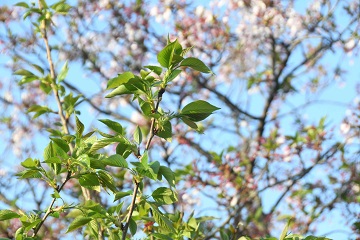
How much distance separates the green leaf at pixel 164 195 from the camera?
1.32 meters

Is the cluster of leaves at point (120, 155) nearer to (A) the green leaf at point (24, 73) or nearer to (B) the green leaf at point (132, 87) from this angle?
(B) the green leaf at point (132, 87)

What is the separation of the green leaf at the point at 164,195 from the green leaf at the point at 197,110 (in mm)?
166

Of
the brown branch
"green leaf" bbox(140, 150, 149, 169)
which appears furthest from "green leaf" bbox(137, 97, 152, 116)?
the brown branch

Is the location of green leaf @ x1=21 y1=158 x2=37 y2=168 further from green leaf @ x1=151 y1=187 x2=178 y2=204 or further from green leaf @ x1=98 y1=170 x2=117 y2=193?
green leaf @ x1=151 y1=187 x2=178 y2=204

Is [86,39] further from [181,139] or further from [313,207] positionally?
[313,207]

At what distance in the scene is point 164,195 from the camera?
134 cm

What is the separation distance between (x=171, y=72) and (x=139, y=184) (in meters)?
0.25

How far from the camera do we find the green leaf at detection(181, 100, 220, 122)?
129 centimetres

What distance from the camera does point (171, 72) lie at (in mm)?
1323

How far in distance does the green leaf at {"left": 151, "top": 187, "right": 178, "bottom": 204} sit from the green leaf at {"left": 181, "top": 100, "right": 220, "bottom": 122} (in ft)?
0.55

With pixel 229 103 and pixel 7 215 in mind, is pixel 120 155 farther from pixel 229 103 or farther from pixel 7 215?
pixel 229 103

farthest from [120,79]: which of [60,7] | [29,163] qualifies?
[60,7]

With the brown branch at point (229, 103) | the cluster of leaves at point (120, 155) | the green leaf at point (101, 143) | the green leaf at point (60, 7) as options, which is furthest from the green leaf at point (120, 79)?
the brown branch at point (229, 103)

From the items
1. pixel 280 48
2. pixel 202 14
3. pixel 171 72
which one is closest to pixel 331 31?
pixel 280 48
